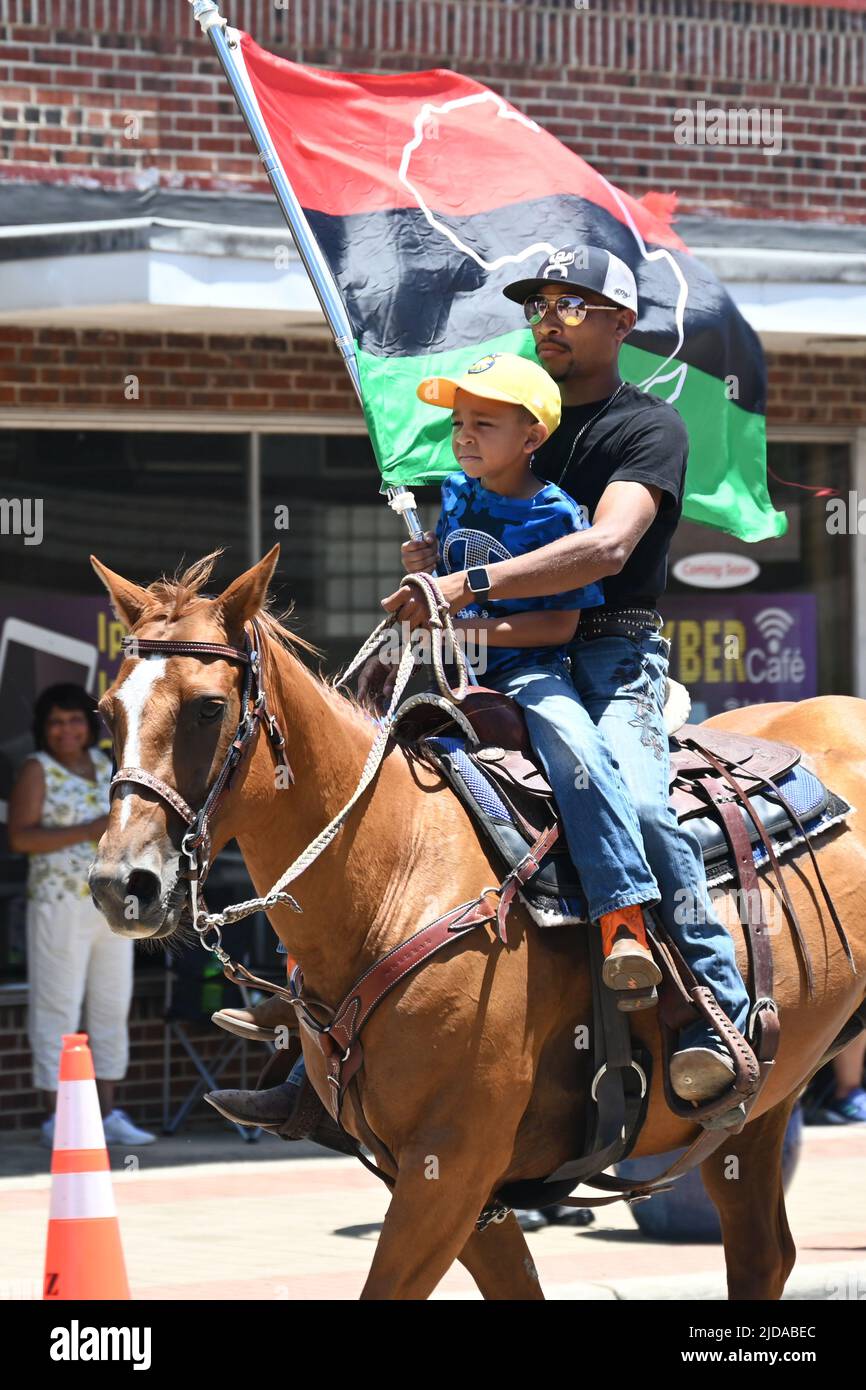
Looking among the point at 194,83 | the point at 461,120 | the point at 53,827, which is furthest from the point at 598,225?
the point at 53,827

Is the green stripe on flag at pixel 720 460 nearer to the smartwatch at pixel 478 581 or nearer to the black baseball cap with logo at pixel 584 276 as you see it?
the black baseball cap with logo at pixel 584 276

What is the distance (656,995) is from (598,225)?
4.64m

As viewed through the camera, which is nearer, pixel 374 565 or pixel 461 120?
pixel 461 120

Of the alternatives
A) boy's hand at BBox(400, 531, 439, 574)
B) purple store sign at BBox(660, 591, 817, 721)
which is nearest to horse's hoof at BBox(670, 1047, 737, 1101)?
boy's hand at BBox(400, 531, 439, 574)

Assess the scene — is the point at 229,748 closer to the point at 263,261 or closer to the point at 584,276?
the point at 584,276

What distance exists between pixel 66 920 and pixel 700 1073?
6339 millimetres

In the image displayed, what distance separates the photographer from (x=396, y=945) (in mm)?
5070

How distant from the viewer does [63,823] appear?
36.6 feet

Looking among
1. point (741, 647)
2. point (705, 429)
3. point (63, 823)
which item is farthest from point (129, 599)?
point (741, 647)

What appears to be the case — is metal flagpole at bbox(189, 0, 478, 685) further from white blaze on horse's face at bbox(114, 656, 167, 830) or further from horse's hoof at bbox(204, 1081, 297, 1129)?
horse's hoof at bbox(204, 1081, 297, 1129)

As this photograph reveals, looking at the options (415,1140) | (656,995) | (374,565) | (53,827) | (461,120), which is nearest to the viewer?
(415,1140)

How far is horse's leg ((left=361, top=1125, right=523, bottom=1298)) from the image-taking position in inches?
191
